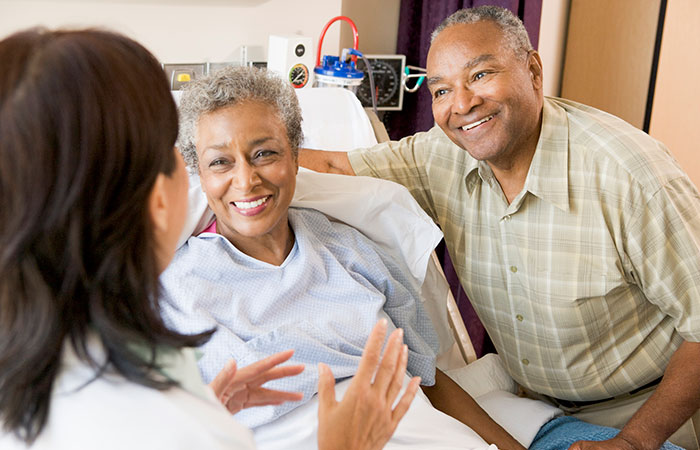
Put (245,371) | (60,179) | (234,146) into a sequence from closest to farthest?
(60,179)
(245,371)
(234,146)

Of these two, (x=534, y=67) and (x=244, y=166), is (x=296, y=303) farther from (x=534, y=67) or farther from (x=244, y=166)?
(x=534, y=67)

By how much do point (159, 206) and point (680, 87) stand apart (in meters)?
2.79

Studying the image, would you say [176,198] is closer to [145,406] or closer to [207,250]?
[145,406]

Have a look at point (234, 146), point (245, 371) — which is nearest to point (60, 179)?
point (245, 371)

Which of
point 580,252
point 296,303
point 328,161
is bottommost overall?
point 296,303

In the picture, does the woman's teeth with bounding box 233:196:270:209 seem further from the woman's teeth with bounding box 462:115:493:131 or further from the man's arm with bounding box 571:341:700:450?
the man's arm with bounding box 571:341:700:450

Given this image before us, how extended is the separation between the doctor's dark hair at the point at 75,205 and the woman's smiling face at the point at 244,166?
69 cm

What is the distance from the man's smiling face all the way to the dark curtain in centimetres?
114

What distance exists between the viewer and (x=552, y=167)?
1.65 meters

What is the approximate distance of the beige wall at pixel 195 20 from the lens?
229 cm

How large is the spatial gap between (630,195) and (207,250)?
0.91m

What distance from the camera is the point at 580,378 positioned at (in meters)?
1.73

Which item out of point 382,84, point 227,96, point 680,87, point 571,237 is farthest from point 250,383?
point 680,87

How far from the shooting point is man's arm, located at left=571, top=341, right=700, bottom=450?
1.55m
